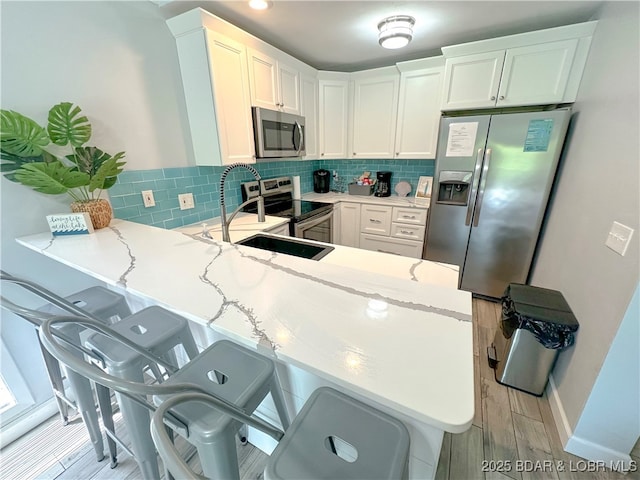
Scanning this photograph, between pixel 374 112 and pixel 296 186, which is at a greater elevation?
pixel 374 112

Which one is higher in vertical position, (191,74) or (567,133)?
(191,74)

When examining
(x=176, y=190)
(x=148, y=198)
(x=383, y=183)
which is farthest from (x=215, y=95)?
(x=383, y=183)

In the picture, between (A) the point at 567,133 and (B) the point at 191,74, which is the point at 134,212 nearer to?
(B) the point at 191,74

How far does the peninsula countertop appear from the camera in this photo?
53cm

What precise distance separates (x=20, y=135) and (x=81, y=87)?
491mm

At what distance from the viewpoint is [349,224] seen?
10.3ft

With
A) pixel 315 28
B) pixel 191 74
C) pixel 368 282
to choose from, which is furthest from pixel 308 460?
pixel 315 28

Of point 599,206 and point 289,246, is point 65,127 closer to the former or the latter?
point 289,246

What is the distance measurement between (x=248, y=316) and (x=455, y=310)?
2.01 feet

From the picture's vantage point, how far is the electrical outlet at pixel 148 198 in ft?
5.80

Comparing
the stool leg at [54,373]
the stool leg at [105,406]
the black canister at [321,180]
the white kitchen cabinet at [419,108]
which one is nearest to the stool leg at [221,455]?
the stool leg at [105,406]

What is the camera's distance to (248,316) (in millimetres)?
733

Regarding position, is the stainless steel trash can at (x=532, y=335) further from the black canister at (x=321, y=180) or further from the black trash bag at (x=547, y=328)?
the black canister at (x=321, y=180)

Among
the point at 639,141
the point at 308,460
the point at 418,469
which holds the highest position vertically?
the point at 639,141
